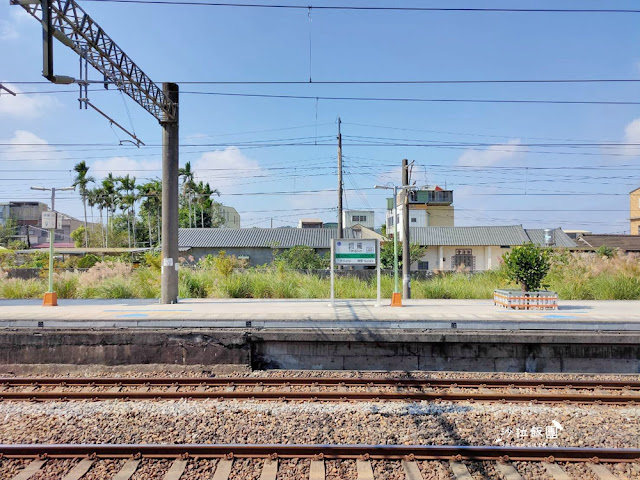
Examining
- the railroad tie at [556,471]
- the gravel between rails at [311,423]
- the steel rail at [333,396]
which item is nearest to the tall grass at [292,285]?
the steel rail at [333,396]

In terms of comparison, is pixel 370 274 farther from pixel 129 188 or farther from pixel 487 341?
pixel 129 188

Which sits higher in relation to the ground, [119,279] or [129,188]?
[129,188]

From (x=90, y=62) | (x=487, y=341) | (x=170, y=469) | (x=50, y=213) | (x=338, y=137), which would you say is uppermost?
(x=338, y=137)

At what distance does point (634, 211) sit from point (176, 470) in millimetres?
76064

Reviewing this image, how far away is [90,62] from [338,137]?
18.6m

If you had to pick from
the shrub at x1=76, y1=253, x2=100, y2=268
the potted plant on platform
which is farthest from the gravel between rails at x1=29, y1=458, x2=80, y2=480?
the shrub at x1=76, y1=253, x2=100, y2=268

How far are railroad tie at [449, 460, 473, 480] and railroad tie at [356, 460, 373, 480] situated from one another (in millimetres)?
1006

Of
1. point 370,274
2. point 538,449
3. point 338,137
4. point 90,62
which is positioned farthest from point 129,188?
point 538,449

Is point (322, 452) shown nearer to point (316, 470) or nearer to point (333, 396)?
point (316, 470)

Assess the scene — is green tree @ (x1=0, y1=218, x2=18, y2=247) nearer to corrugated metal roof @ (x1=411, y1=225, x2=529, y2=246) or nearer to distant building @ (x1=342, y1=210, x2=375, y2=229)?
distant building @ (x1=342, y1=210, x2=375, y2=229)

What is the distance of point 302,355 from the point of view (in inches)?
384

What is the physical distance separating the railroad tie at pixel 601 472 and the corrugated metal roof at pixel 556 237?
47.3 metres

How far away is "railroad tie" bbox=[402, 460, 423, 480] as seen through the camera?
507 centimetres

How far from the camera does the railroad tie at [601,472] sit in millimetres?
5074
